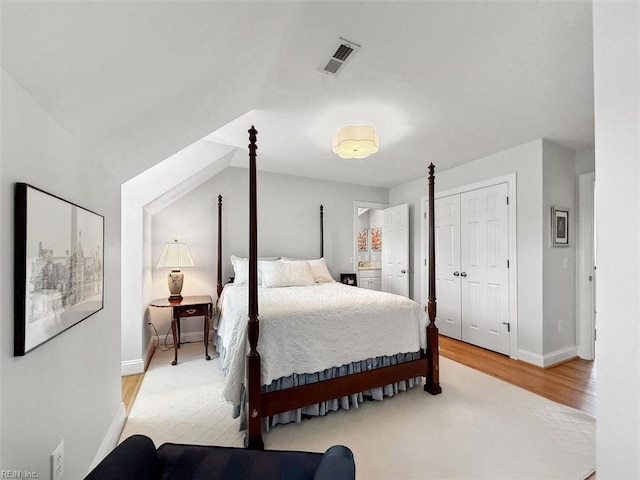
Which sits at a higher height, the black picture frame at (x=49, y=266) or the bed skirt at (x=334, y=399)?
the black picture frame at (x=49, y=266)

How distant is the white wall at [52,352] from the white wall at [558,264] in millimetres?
3872

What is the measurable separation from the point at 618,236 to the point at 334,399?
1.93 metres

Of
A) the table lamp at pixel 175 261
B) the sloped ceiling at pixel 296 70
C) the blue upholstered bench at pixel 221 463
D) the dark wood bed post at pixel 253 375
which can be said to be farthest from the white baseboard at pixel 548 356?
the table lamp at pixel 175 261

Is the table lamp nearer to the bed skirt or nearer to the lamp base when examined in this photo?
the lamp base

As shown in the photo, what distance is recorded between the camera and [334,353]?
2.15m

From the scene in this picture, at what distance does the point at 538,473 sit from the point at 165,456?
189 centimetres

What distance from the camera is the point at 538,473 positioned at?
5.26ft

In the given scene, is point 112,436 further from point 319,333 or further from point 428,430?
point 428,430

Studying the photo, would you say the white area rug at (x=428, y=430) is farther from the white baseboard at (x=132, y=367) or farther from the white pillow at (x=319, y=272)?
the white pillow at (x=319, y=272)

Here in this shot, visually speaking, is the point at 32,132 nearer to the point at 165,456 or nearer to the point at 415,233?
the point at 165,456

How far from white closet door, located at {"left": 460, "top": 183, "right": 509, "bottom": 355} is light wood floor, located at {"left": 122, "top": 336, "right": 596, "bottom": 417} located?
27cm

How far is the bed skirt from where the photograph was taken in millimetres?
2014

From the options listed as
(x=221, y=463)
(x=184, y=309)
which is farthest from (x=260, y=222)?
(x=221, y=463)

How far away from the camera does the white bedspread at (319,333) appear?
1.97 metres
